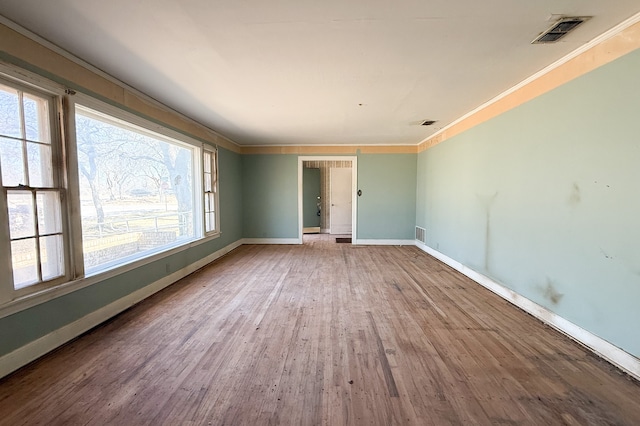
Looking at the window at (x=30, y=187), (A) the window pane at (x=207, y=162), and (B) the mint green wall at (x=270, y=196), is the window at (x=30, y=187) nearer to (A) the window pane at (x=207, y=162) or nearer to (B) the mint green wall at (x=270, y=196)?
(A) the window pane at (x=207, y=162)

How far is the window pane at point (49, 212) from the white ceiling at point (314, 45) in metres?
1.22

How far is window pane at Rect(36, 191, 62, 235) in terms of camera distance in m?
2.16

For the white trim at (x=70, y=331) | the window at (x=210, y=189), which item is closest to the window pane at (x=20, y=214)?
the white trim at (x=70, y=331)

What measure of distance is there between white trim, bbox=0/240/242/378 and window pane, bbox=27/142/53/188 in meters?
1.19

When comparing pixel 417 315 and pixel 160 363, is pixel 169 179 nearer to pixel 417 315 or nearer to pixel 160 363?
pixel 160 363

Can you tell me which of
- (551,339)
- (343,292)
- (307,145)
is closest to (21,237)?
(343,292)

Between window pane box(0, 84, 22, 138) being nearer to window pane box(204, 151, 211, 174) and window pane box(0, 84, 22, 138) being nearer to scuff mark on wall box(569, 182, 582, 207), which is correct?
window pane box(204, 151, 211, 174)

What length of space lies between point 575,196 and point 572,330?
1140 mm

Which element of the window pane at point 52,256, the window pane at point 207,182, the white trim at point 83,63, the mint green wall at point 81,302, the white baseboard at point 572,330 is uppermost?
the white trim at point 83,63

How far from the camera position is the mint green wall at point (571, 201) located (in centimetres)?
191

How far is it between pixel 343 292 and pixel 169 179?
299 cm

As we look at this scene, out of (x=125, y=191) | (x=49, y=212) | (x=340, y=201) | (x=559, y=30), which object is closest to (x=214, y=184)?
(x=125, y=191)

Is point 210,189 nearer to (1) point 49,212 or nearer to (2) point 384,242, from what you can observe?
(1) point 49,212

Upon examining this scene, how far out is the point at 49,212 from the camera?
7.33 feet
